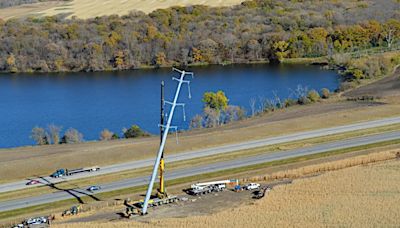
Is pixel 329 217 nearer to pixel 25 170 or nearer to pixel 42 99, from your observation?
pixel 25 170

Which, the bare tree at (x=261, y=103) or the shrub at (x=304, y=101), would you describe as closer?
the bare tree at (x=261, y=103)

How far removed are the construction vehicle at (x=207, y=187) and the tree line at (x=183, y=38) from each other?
7070cm

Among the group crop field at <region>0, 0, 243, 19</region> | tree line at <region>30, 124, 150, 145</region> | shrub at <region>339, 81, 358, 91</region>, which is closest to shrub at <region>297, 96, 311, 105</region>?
shrub at <region>339, 81, 358, 91</region>

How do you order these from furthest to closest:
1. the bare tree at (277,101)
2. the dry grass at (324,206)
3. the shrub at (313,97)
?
the shrub at (313,97) < the bare tree at (277,101) < the dry grass at (324,206)

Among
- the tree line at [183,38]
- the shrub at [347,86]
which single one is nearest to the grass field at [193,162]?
the shrub at [347,86]

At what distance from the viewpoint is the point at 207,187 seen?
3525 centimetres

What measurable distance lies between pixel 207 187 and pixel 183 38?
79.2 metres

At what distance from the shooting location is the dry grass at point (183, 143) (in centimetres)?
4166

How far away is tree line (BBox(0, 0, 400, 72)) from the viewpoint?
105 meters

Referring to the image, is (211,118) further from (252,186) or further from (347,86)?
(252,186)

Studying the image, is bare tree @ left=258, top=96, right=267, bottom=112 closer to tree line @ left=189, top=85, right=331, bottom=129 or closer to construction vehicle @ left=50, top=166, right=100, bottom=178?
tree line @ left=189, top=85, right=331, bottom=129

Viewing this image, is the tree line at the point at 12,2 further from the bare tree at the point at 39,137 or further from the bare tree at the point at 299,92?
the bare tree at the point at 39,137

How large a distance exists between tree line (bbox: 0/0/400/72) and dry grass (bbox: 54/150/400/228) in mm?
68599

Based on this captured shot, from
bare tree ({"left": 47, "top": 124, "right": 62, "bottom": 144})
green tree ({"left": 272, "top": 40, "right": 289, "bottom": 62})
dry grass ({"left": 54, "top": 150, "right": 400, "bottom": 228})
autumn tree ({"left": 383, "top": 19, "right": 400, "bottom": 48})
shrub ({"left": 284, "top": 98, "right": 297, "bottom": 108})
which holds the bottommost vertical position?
bare tree ({"left": 47, "top": 124, "right": 62, "bottom": 144})
